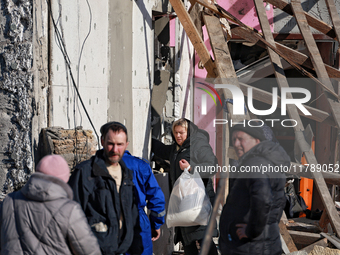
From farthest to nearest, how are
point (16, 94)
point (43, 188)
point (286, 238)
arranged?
1. point (286, 238)
2. point (16, 94)
3. point (43, 188)

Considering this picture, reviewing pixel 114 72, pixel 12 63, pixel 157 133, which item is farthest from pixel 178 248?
pixel 12 63

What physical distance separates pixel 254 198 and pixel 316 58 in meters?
3.12

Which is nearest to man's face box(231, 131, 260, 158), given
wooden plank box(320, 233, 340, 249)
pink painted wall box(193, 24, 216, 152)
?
wooden plank box(320, 233, 340, 249)

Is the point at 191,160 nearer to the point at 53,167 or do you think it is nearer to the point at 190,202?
the point at 190,202

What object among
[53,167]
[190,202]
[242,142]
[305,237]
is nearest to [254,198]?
[242,142]

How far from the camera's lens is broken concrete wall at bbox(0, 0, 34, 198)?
2.58 metres

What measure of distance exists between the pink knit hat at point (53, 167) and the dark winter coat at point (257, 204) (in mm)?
1215

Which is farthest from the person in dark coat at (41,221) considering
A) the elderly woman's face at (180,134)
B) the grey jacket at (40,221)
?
the elderly woman's face at (180,134)

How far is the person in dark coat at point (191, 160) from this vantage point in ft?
12.3

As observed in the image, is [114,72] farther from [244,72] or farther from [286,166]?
[244,72]

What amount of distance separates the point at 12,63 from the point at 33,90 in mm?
228

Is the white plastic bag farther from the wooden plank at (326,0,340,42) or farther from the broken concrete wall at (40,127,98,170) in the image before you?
the wooden plank at (326,0,340,42)

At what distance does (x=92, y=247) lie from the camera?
206 cm

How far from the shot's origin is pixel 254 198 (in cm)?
251
